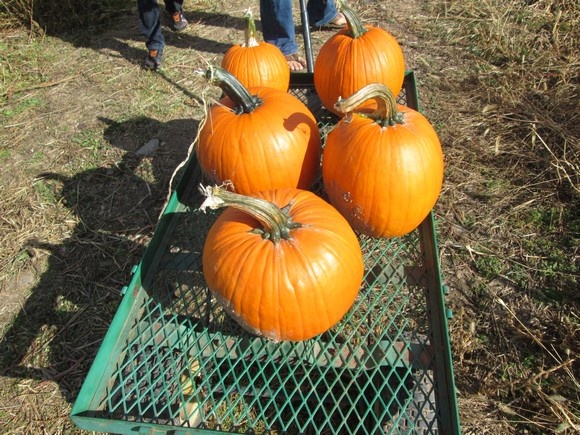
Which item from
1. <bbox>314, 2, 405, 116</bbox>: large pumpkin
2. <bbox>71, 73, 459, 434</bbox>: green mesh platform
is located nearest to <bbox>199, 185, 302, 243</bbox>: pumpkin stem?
<bbox>71, 73, 459, 434</bbox>: green mesh platform

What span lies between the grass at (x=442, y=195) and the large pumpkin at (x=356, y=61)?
0.61 meters

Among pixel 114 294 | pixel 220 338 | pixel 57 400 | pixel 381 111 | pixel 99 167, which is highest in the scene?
pixel 381 111

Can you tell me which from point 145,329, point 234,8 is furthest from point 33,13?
point 145,329

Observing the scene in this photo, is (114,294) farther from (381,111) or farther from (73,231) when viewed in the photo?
(381,111)

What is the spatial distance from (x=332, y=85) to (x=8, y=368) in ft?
7.60

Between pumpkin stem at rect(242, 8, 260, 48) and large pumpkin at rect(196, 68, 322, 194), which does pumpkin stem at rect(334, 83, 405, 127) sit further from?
pumpkin stem at rect(242, 8, 260, 48)

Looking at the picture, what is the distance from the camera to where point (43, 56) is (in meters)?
4.60

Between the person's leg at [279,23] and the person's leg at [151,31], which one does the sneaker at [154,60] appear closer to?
the person's leg at [151,31]

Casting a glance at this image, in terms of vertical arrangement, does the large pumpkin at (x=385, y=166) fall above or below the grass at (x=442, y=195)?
above

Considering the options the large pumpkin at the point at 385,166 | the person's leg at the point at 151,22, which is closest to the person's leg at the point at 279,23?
the person's leg at the point at 151,22

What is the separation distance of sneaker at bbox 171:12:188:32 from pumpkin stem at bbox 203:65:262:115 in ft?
11.4

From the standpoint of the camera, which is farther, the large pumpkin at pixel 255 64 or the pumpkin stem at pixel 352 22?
the large pumpkin at pixel 255 64

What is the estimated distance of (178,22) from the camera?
4672 mm

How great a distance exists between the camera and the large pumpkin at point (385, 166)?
149cm
